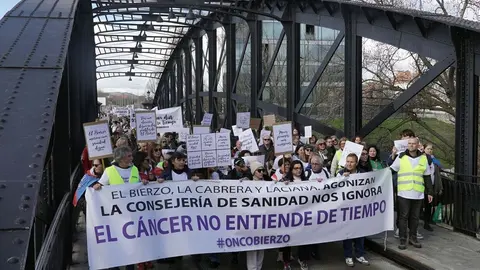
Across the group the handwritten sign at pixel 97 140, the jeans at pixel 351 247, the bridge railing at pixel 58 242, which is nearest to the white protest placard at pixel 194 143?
the handwritten sign at pixel 97 140

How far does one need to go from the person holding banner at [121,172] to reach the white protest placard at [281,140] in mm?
2532

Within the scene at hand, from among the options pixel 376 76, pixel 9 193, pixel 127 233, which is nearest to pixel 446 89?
pixel 376 76

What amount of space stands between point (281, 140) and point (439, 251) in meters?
3.17

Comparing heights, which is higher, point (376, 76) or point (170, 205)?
point (376, 76)

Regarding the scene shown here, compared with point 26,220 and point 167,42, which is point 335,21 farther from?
point 167,42

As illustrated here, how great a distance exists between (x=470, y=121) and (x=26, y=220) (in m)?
8.90

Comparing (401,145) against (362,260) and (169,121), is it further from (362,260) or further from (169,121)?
(169,121)

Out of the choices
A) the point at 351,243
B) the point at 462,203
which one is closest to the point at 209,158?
the point at 351,243

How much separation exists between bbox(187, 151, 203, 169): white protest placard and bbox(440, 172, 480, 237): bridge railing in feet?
16.7

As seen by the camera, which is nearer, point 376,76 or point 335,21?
point 335,21

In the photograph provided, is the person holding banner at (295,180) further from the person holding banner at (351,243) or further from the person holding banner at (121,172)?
the person holding banner at (121,172)

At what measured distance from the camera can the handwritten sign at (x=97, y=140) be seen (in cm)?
714

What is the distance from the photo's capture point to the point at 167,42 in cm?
3841

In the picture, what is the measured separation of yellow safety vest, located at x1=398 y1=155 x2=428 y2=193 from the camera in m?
8.14
